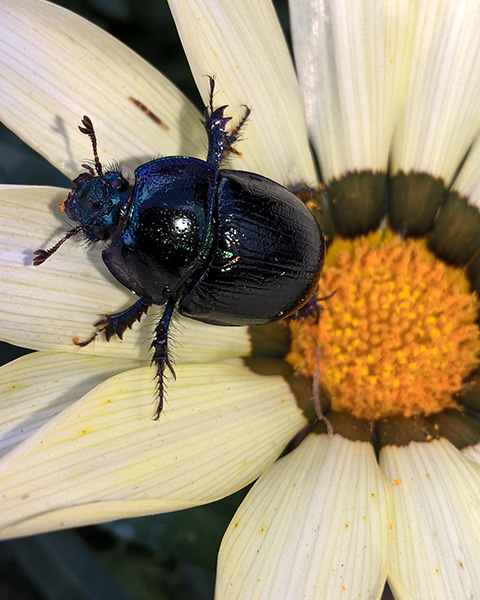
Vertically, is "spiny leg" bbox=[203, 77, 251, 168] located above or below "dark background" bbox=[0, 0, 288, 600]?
above

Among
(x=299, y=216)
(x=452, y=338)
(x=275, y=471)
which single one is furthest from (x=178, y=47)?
(x=275, y=471)

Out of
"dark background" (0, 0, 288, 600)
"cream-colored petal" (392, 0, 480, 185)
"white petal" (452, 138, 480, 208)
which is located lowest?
"dark background" (0, 0, 288, 600)

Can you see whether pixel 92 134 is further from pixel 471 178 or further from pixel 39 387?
pixel 471 178

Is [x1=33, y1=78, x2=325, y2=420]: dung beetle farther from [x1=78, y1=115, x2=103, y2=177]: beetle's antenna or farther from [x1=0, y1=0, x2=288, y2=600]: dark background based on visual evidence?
[x1=0, y1=0, x2=288, y2=600]: dark background

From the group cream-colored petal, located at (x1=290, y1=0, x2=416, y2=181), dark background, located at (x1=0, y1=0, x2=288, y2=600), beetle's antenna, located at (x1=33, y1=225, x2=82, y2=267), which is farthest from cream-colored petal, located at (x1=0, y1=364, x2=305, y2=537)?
cream-colored petal, located at (x1=290, y1=0, x2=416, y2=181)

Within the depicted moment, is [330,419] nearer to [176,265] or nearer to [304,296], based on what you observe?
[304,296]

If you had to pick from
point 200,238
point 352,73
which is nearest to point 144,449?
point 200,238

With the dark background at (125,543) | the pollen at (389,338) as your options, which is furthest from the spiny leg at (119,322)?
the dark background at (125,543)

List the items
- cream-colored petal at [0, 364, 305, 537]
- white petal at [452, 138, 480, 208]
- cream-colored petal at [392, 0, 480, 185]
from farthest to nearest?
white petal at [452, 138, 480, 208], cream-colored petal at [392, 0, 480, 185], cream-colored petal at [0, 364, 305, 537]
